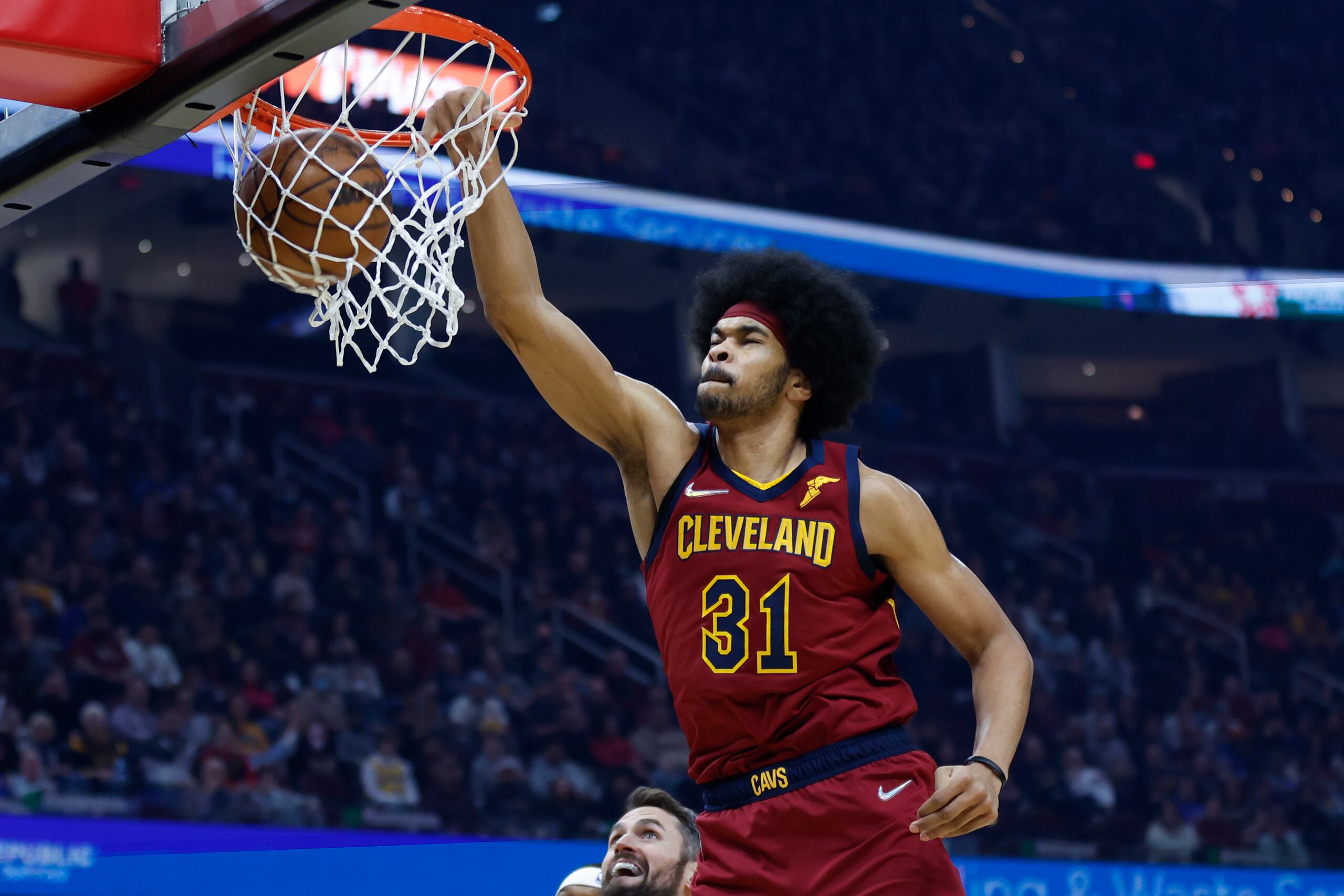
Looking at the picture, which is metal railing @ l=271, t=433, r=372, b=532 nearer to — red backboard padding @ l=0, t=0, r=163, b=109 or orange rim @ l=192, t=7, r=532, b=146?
orange rim @ l=192, t=7, r=532, b=146

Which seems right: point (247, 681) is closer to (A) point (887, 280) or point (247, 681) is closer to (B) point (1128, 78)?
(A) point (887, 280)

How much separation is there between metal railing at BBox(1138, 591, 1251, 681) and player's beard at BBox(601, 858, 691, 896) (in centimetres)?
1173

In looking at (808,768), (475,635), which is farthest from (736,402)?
(475,635)

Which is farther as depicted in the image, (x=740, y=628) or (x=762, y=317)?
(x=762, y=317)

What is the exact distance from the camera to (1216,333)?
17.1 m

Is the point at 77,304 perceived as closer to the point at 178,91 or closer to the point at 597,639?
the point at 597,639

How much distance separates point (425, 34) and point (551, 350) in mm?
836

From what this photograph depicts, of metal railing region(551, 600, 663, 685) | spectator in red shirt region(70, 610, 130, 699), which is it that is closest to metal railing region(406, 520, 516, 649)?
metal railing region(551, 600, 663, 685)

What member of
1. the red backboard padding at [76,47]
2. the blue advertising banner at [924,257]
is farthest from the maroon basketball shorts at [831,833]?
the blue advertising banner at [924,257]

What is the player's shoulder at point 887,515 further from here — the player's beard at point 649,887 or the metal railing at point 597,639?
the metal railing at point 597,639

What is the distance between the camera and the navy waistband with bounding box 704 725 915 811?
9.12ft

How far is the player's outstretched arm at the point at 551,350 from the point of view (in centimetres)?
293

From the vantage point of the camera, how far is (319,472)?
12461mm

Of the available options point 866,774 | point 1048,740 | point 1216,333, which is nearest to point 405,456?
point 1048,740
